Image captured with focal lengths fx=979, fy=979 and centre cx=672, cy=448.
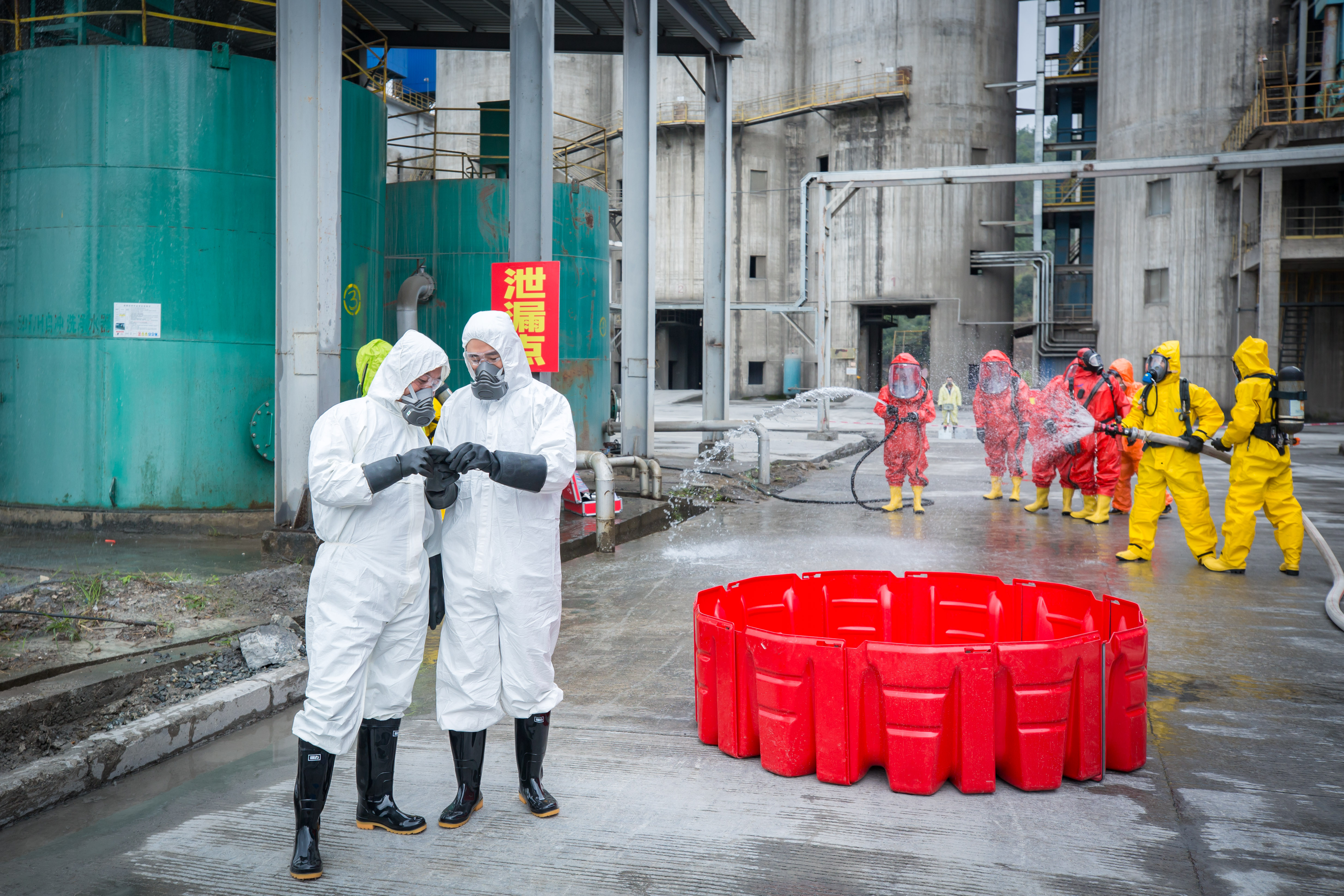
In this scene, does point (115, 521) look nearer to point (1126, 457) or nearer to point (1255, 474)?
point (1255, 474)

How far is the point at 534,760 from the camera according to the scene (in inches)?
141

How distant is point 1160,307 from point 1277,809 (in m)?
29.7

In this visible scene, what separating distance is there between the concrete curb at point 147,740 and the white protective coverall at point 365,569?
1192 mm

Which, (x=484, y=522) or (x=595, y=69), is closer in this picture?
(x=484, y=522)

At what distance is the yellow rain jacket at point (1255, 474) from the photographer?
25.4 ft

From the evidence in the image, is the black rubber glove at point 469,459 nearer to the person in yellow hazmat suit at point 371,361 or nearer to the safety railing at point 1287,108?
the person in yellow hazmat suit at point 371,361

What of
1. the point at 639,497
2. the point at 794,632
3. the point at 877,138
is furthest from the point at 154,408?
the point at 877,138

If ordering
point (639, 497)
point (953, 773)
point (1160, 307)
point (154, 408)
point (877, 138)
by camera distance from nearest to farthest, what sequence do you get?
point (953, 773)
point (154, 408)
point (639, 497)
point (1160, 307)
point (877, 138)

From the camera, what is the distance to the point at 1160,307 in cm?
2984

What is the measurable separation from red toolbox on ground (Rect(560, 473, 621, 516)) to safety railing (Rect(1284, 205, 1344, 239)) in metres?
24.0

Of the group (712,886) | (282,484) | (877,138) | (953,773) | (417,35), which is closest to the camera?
(712,886)

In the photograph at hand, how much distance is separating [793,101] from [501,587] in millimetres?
37419

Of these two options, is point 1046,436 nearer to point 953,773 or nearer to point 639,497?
point 639,497

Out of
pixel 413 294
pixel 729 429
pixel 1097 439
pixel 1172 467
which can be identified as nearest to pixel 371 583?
pixel 1172 467
